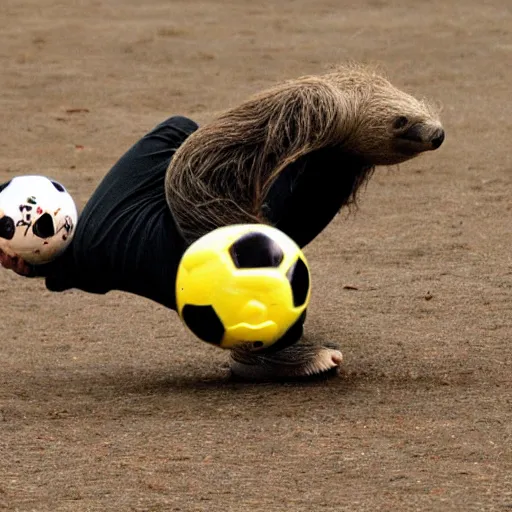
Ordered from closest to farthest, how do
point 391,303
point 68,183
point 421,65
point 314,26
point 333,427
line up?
point 333,427, point 391,303, point 68,183, point 421,65, point 314,26

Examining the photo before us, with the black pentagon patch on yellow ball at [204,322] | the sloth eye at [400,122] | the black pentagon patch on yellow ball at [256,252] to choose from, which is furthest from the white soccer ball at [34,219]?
the sloth eye at [400,122]

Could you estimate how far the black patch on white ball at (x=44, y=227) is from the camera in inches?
165

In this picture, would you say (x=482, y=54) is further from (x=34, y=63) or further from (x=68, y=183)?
(x=68, y=183)

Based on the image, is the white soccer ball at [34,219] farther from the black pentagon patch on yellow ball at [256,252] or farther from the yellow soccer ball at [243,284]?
the black pentagon patch on yellow ball at [256,252]

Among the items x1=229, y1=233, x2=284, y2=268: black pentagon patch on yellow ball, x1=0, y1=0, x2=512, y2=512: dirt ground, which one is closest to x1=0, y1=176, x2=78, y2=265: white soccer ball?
x1=0, y1=0, x2=512, y2=512: dirt ground

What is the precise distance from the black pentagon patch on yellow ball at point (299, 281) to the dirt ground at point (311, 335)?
0.33m

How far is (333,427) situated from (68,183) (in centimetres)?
371

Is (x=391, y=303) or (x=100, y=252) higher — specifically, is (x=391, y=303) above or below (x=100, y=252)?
below

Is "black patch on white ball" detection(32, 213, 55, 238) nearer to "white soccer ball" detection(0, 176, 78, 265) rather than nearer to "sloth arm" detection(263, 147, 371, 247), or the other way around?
"white soccer ball" detection(0, 176, 78, 265)

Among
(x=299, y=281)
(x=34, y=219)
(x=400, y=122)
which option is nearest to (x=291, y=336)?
(x=299, y=281)

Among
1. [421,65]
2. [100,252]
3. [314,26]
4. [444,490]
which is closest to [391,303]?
[100,252]

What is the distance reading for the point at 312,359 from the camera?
4285 mm

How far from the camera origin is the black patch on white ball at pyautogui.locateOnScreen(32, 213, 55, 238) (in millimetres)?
4184

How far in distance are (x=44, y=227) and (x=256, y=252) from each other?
0.73m
